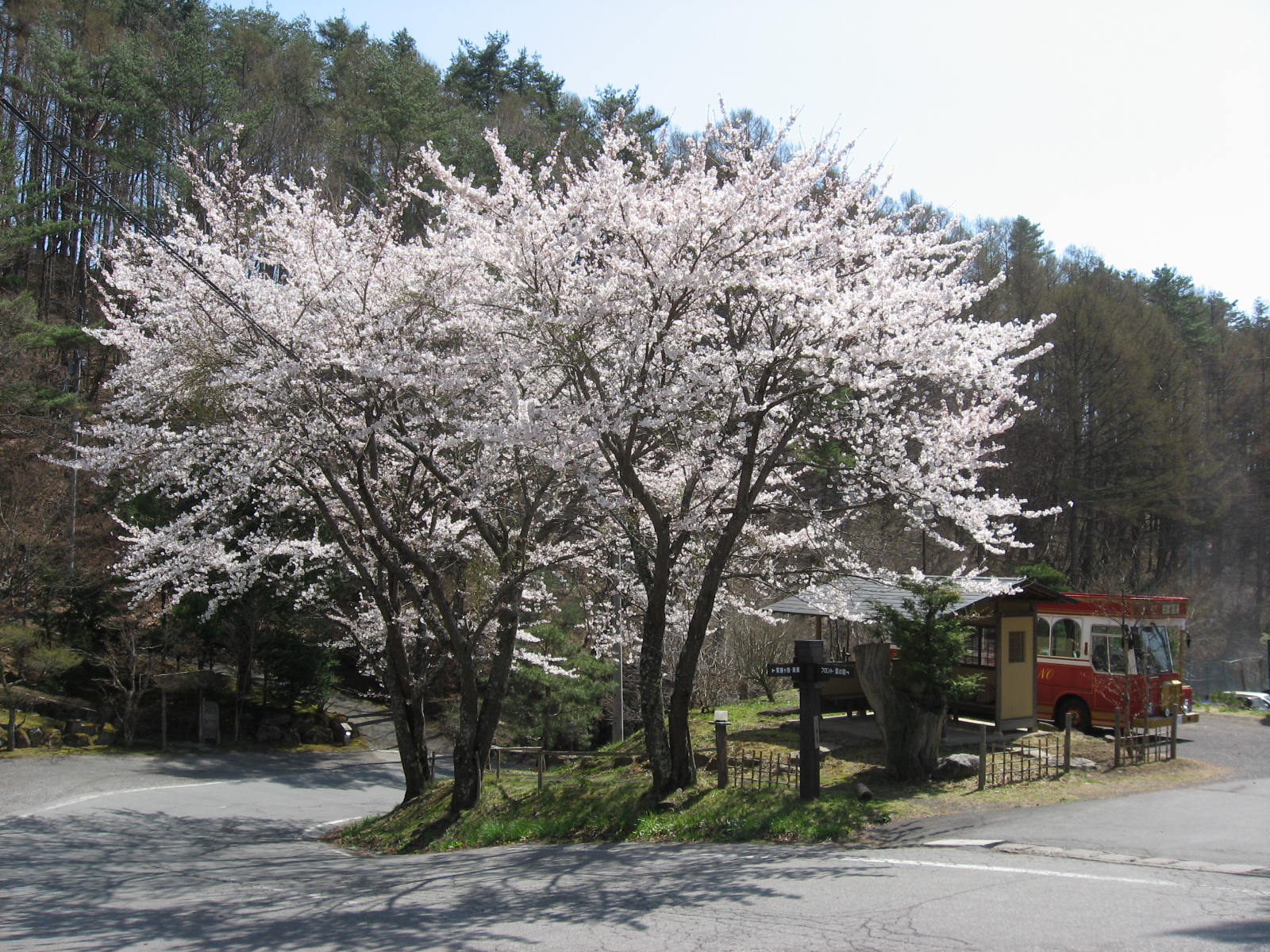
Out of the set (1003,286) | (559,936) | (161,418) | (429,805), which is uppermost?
(1003,286)

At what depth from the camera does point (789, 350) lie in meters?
9.76

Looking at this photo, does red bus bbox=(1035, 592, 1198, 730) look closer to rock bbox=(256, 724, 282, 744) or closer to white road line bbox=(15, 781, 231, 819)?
white road line bbox=(15, 781, 231, 819)

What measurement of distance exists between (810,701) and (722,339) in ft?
14.3

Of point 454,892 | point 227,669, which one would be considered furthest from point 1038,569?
point 227,669

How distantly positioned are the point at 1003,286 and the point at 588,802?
32.2 metres

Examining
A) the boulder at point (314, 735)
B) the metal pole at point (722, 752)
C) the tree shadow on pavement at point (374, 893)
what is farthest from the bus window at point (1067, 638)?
the boulder at point (314, 735)

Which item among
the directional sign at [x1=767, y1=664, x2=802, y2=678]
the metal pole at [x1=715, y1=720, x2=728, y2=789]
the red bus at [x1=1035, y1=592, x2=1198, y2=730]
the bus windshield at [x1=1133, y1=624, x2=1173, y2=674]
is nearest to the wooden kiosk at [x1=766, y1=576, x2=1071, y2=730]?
the red bus at [x1=1035, y1=592, x2=1198, y2=730]

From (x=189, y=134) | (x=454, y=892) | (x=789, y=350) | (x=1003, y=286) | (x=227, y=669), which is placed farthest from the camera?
(x=1003, y=286)

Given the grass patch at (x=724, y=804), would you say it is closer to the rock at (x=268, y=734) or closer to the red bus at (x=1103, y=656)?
the red bus at (x=1103, y=656)

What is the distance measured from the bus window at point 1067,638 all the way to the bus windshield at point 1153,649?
0.90m

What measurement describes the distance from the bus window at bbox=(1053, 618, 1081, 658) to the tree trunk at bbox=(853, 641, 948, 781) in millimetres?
6490

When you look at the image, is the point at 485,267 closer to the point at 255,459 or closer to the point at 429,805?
the point at 255,459

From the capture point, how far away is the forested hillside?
81.9 feet

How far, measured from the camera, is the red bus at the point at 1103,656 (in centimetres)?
1559
